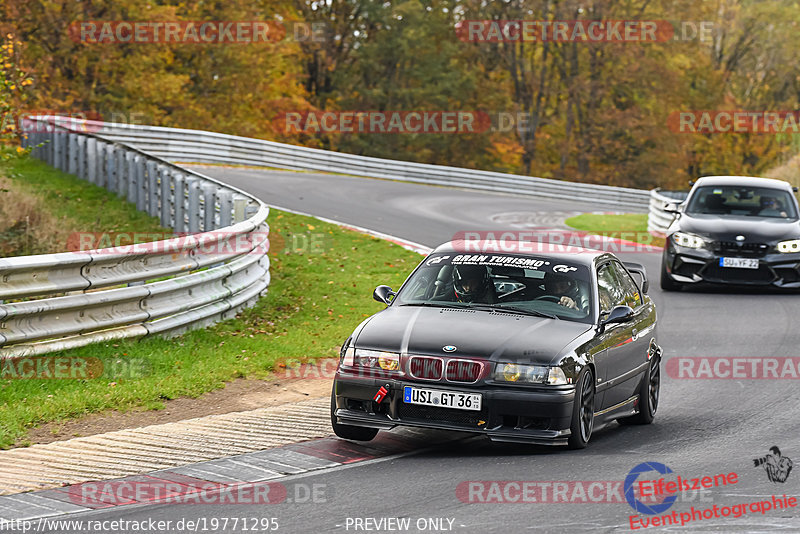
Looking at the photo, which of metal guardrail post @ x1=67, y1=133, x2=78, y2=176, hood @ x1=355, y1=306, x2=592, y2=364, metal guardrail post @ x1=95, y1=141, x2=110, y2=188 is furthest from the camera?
metal guardrail post @ x1=67, y1=133, x2=78, y2=176

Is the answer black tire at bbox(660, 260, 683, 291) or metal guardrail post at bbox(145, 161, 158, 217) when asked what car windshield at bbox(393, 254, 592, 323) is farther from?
metal guardrail post at bbox(145, 161, 158, 217)

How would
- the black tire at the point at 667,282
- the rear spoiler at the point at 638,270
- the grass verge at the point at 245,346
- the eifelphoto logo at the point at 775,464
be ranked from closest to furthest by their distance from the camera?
the eifelphoto logo at the point at 775,464, the grass verge at the point at 245,346, the rear spoiler at the point at 638,270, the black tire at the point at 667,282

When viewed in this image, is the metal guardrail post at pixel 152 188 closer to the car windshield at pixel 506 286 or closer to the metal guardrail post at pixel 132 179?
the metal guardrail post at pixel 132 179

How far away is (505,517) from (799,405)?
16.0 feet

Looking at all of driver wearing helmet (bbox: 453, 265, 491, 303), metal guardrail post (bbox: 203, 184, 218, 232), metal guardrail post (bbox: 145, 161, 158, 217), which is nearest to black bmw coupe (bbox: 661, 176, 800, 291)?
metal guardrail post (bbox: 203, 184, 218, 232)

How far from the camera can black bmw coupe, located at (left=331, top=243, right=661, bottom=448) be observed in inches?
299

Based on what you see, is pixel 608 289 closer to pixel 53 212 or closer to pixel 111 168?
pixel 53 212

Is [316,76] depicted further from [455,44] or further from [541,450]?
[541,450]

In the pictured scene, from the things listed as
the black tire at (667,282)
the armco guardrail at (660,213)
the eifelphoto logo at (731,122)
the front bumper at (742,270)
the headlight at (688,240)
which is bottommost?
the eifelphoto logo at (731,122)

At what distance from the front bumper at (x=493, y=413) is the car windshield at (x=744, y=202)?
1126 centimetres

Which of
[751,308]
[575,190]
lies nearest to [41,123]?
[751,308]

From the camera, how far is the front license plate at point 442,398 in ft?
24.8

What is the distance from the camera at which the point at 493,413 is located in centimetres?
754

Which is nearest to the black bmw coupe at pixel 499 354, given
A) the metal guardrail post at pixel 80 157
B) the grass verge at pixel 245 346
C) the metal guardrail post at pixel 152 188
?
the grass verge at pixel 245 346
